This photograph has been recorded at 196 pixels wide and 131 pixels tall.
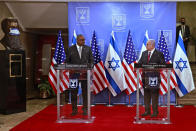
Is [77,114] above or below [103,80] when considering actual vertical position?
below

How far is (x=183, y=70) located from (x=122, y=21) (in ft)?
6.67

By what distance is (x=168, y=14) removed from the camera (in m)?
6.26

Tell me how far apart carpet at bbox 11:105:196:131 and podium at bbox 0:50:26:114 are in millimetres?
700

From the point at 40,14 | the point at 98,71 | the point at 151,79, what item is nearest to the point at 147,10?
the point at 98,71

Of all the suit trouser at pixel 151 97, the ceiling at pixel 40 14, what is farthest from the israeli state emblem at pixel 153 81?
the ceiling at pixel 40 14

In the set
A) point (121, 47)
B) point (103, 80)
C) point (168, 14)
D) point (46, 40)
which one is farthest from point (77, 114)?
point (46, 40)

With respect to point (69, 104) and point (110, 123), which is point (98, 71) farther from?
point (110, 123)

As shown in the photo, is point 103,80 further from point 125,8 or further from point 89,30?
point 125,8

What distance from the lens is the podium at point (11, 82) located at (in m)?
Result: 5.39

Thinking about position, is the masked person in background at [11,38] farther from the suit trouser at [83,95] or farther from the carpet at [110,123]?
the suit trouser at [83,95]

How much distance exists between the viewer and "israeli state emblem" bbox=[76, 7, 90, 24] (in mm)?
6371

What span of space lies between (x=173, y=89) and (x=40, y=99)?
411 cm

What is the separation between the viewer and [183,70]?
6.10 m

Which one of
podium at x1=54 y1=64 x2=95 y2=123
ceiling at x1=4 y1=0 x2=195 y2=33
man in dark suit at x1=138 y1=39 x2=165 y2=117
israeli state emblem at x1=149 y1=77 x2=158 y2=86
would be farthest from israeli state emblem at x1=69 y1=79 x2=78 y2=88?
ceiling at x1=4 y1=0 x2=195 y2=33
